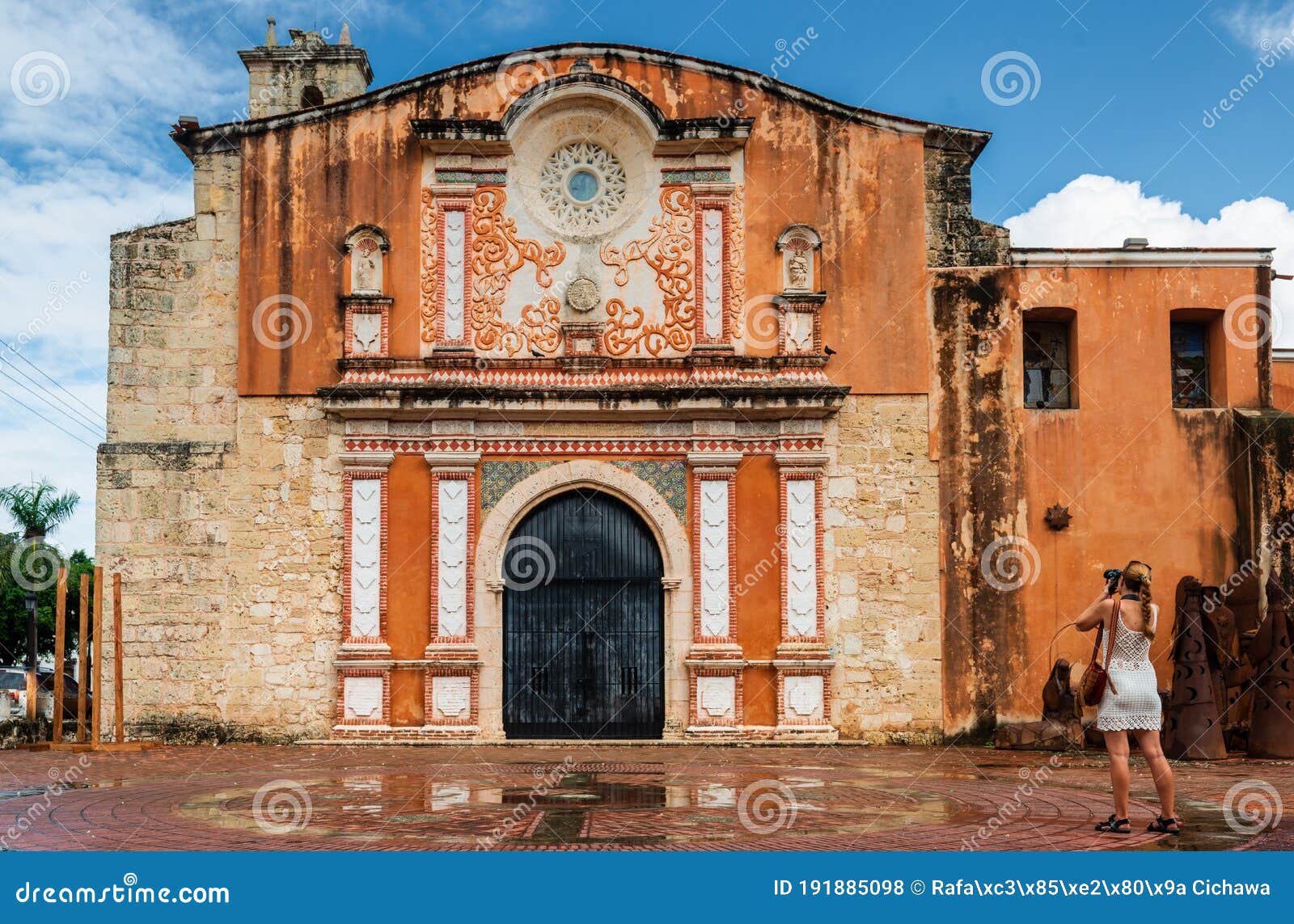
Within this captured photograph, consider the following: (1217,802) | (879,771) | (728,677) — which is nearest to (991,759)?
(879,771)

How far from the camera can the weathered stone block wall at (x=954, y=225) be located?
1898 centimetres

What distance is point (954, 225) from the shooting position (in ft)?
62.7

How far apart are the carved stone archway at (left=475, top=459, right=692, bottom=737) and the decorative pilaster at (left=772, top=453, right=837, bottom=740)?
1270 millimetres

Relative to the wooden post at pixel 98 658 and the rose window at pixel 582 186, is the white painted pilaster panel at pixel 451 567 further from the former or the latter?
the rose window at pixel 582 186

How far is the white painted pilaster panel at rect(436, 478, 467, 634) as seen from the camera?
59.3ft

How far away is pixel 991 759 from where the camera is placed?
52.4 ft

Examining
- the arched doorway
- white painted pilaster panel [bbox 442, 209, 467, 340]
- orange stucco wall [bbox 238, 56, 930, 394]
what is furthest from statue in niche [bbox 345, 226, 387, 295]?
the arched doorway

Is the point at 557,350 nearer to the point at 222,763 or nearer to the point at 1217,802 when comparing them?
the point at 222,763

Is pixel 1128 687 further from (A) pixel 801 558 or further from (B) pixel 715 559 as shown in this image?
(B) pixel 715 559

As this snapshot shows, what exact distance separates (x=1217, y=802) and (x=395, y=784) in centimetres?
686

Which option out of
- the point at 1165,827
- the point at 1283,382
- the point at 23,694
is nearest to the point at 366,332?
the point at 1165,827

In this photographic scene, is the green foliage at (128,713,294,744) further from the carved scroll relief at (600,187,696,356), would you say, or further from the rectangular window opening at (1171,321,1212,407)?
the rectangular window opening at (1171,321,1212,407)

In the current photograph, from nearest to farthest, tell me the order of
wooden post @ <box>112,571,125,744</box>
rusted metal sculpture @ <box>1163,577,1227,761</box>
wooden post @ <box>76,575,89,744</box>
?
rusted metal sculpture @ <box>1163,577,1227,761</box> → wooden post @ <box>76,575,89,744</box> → wooden post @ <box>112,571,125,744</box>

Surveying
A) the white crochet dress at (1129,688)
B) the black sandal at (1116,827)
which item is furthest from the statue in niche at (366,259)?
the black sandal at (1116,827)
